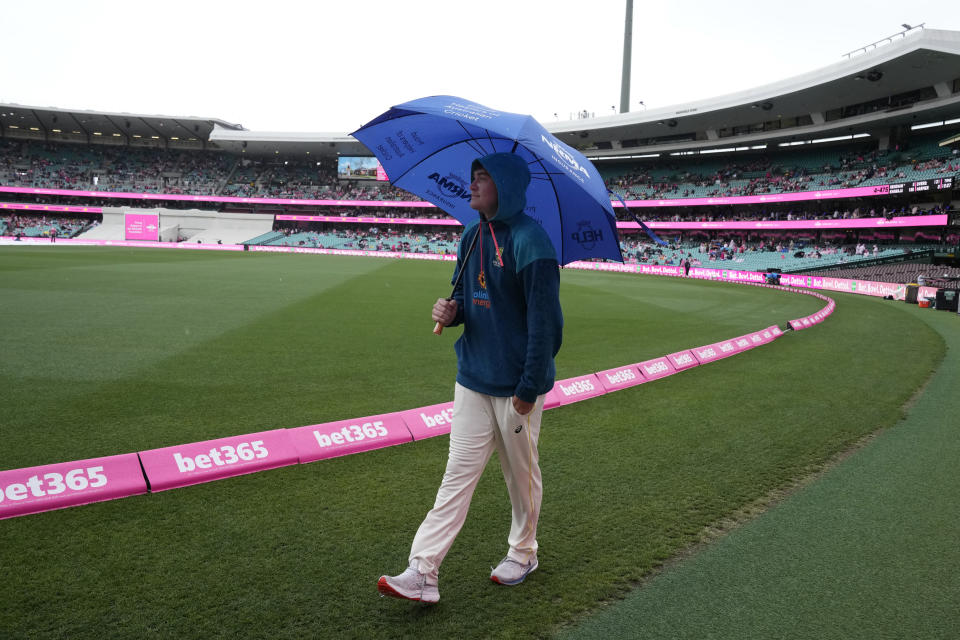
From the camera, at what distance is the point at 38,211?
68250mm

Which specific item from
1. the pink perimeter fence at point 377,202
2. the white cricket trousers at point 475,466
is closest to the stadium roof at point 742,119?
the pink perimeter fence at point 377,202

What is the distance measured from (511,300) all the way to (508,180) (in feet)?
1.90

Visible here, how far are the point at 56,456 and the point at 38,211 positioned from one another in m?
81.9

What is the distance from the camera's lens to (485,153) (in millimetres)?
3557

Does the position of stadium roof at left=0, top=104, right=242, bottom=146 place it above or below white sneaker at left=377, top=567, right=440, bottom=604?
above

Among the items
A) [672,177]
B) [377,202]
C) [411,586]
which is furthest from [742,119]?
[411,586]

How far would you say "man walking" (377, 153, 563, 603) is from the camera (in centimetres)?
268

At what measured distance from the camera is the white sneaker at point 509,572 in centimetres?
305

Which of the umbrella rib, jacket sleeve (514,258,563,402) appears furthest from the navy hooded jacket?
the umbrella rib

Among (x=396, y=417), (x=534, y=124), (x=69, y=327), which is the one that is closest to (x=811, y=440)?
(x=396, y=417)

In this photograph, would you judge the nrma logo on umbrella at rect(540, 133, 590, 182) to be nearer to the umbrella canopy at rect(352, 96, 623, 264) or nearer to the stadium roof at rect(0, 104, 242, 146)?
the umbrella canopy at rect(352, 96, 623, 264)

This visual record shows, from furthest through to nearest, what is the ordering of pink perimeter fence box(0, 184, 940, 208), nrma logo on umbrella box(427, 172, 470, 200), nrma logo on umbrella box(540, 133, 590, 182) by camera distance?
pink perimeter fence box(0, 184, 940, 208), nrma logo on umbrella box(427, 172, 470, 200), nrma logo on umbrella box(540, 133, 590, 182)

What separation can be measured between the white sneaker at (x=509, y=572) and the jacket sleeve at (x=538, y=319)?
1010 millimetres

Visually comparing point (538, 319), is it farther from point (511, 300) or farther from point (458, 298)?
point (458, 298)
